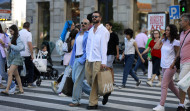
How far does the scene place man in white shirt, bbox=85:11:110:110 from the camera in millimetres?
8484

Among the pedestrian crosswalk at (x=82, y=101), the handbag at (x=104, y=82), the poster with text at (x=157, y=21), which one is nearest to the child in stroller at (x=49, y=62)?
the pedestrian crosswalk at (x=82, y=101)

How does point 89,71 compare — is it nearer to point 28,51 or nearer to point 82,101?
point 82,101

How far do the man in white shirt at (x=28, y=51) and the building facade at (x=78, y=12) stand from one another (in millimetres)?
15392

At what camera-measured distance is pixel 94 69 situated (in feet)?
27.7

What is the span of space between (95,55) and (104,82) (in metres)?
0.58

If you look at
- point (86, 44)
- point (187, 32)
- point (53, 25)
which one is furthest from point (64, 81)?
point (53, 25)

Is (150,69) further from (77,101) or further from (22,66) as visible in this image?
(77,101)

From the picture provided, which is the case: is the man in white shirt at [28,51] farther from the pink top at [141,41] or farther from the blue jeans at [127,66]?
the pink top at [141,41]

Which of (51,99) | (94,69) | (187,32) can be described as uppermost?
(187,32)

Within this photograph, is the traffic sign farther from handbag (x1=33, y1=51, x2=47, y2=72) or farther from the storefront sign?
the storefront sign

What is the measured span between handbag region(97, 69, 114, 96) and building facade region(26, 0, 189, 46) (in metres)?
18.4

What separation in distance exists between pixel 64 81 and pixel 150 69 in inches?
230

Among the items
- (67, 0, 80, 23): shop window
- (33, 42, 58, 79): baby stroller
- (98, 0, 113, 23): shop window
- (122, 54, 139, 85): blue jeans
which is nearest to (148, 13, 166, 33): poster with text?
(33, 42, 58, 79): baby stroller

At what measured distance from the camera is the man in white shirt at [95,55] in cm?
848
